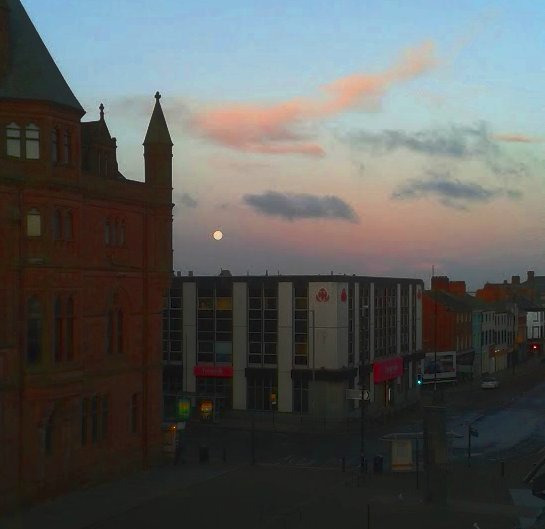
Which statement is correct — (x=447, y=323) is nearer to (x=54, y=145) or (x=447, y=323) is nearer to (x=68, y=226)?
(x=68, y=226)

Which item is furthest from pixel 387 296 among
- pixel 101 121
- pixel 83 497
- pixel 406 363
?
pixel 83 497

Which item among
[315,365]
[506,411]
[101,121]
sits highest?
[101,121]

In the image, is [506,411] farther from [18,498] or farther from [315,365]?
[18,498]

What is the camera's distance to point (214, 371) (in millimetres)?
67750

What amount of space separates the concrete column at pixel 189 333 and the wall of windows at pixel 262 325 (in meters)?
4.87

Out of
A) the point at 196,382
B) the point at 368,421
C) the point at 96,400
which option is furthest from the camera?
the point at 196,382

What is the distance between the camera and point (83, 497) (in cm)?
3578

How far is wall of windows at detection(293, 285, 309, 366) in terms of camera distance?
6581cm

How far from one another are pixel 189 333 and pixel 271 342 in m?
7.24

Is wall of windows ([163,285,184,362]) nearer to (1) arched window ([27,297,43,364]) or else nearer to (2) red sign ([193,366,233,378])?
(2) red sign ([193,366,233,378])

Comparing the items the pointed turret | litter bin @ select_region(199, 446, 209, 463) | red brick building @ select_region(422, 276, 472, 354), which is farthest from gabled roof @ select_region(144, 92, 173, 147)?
red brick building @ select_region(422, 276, 472, 354)

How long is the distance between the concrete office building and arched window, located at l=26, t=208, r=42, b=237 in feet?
110

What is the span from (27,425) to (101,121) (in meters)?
15.7

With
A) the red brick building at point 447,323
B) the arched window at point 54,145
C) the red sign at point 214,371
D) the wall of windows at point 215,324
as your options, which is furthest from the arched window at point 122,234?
the red brick building at point 447,323
